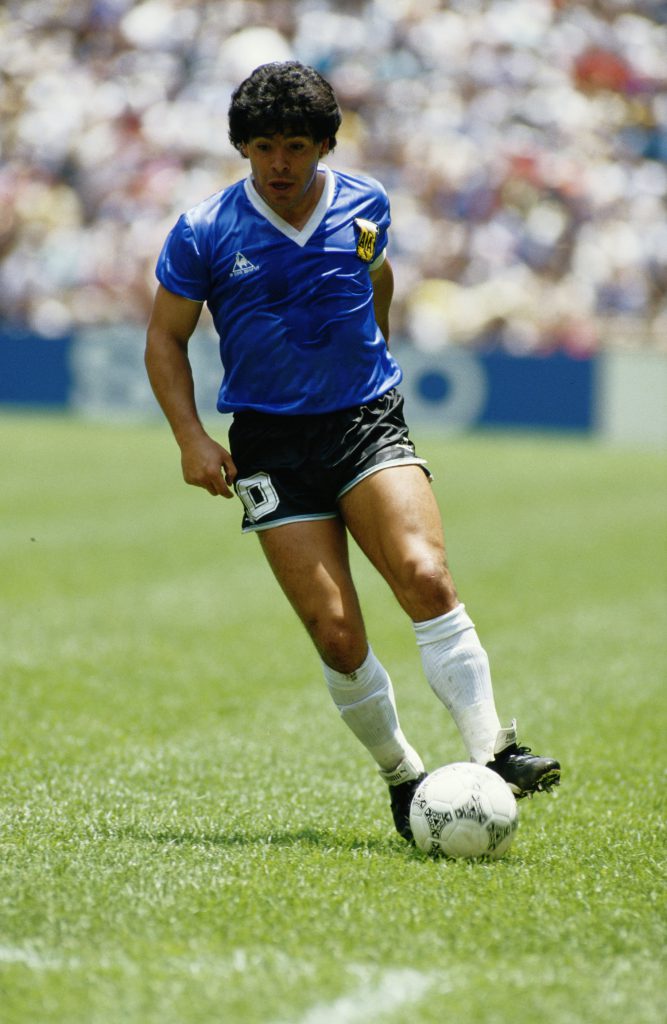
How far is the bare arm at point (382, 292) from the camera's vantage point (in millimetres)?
4844

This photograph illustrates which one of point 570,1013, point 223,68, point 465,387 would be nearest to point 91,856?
point 570,1013

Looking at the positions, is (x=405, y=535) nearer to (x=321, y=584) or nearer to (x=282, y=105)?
(x=321, y=584)

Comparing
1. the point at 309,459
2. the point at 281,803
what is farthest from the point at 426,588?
the point at 281,803

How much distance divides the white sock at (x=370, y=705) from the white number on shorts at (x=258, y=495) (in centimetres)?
50

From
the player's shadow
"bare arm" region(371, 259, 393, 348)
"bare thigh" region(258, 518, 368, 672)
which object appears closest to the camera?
the player's shadow

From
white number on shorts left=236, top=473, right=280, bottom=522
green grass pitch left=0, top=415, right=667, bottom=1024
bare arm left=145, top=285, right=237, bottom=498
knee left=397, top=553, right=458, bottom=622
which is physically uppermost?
bare arm left=145, top=285, right=237, bottom=498

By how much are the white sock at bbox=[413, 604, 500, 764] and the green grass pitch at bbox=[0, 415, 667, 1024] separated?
1.15 feet

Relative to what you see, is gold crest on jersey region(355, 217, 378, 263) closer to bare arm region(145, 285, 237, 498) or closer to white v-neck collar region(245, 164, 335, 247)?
white v-neck collar region(245, 164, 335, 247)

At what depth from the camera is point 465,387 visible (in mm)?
A: 20422

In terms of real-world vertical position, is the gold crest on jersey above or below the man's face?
below

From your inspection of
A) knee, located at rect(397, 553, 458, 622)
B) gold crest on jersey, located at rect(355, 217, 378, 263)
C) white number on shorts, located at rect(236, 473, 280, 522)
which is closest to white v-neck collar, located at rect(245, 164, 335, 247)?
gold crest on jersey, located at rect(355, 217, 378, 263)

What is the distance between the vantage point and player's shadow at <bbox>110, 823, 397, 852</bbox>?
4258 millimetres

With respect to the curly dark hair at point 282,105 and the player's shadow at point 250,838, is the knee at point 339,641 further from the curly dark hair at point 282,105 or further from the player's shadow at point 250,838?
the curly dark hair at point 282,105

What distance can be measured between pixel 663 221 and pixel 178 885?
64.8ft
